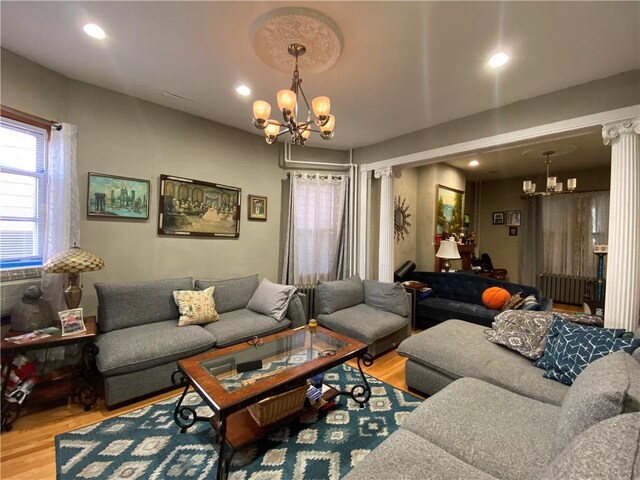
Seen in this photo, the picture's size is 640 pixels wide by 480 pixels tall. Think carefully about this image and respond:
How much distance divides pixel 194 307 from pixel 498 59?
3428 mm

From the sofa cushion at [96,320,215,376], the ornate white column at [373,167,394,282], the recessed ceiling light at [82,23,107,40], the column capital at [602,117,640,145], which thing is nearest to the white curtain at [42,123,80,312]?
the sofa cushion at [96,320,215,376]

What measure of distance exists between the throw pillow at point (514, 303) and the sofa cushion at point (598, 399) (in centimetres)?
208

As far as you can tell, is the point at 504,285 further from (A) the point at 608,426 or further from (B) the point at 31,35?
(B) the point at 31,35

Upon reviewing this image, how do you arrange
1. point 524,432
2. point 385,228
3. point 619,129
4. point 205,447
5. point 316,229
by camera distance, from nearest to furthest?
point 524,432 < point 205,447 < point 619,129 < point 385,228 < point 316,229

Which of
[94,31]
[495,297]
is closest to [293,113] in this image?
[94,31]

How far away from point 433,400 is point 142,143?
351cm

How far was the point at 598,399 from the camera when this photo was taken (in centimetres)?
104

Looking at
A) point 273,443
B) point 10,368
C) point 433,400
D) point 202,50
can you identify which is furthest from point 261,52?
point 10,368

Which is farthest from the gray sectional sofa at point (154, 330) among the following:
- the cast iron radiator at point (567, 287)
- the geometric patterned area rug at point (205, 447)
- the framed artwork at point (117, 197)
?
the cast iron radiator at point (567, 287)

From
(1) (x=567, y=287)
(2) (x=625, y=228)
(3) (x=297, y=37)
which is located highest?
(3) (x=297, y=37)

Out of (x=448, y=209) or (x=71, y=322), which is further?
(x=448, y=209)

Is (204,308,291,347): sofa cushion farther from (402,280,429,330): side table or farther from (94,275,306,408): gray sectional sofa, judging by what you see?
(402,280,429,330): side table

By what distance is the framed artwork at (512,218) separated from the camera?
6.41 metres

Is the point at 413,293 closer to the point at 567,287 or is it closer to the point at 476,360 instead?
the point at 476,360
